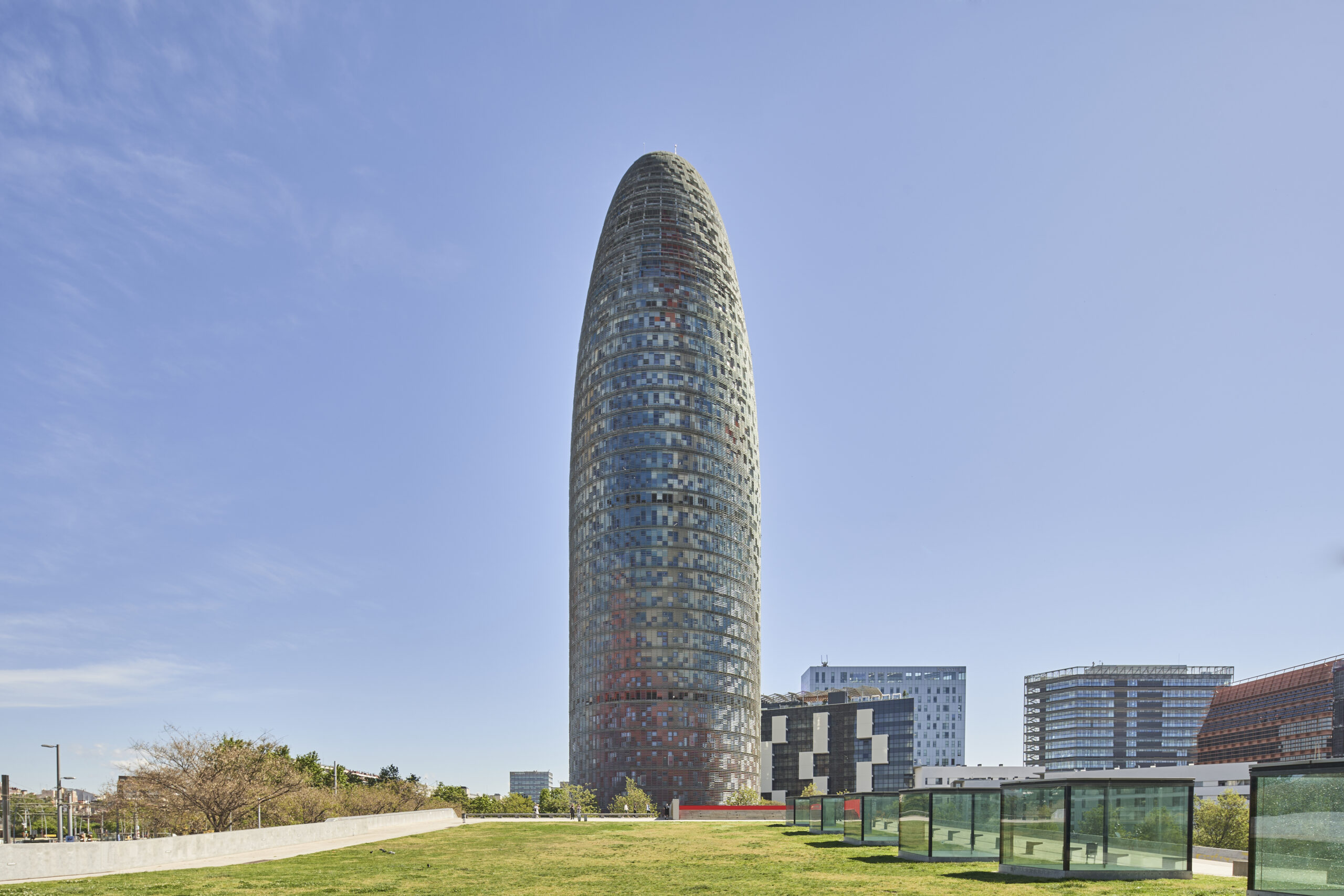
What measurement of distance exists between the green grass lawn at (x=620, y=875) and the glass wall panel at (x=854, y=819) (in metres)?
0.88

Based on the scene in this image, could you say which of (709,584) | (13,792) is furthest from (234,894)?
(709,584)

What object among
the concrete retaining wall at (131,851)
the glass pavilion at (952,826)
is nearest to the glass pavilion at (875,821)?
the glass pavilion at (952,826)

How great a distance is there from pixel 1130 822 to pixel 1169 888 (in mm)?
3207

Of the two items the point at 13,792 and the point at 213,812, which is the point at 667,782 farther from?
the point at 213,812

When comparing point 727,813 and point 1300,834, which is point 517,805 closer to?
point 727,813

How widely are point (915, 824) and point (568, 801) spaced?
13502 centimetres

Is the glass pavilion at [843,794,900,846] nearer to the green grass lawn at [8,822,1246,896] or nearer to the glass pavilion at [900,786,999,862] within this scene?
the green grass lawn at [8,822,1246,896]

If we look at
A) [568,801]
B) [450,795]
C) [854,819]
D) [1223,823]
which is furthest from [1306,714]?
[854,819]

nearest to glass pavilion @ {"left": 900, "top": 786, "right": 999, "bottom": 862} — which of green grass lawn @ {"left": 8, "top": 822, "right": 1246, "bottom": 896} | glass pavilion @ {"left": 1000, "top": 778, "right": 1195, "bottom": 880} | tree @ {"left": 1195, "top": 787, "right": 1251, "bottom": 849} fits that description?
green grass lawn @ {"left": 8, "top": 822, "right": 1246, "bottom": 896}

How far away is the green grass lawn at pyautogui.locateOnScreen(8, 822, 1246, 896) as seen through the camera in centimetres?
2731

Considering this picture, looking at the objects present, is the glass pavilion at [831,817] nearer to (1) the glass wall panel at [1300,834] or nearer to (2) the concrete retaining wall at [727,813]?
(1) the glass wall panel at [1300,834]

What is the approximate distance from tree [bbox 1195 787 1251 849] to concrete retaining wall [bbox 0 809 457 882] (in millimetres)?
67780

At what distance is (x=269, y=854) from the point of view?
153 feet

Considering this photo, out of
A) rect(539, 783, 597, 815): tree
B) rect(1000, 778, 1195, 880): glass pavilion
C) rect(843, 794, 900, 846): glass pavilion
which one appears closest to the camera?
rect(1000, 778, 1195, 880): glass pavilion
